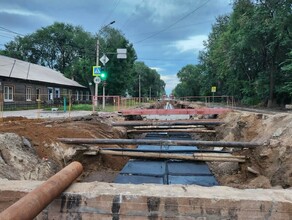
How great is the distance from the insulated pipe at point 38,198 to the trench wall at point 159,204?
196mm

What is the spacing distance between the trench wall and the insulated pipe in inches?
7.7

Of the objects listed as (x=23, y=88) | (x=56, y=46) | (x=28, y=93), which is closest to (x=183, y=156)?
(x=23, y=88)

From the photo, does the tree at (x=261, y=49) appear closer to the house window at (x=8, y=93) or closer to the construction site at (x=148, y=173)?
the construction site at (x=148, y=173)

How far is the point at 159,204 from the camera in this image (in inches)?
139

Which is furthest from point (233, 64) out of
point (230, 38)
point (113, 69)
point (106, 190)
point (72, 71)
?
point (106, 190)

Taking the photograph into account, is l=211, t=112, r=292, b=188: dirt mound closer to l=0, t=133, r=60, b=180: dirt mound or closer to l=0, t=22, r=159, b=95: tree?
l=0, t=133, r=60, b=180: dirt mound

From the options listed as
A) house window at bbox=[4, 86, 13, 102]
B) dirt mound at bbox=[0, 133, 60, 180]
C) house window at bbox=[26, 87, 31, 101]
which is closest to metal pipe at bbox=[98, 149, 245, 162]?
dirt mound at bbox=[0, 133, 60, 180]

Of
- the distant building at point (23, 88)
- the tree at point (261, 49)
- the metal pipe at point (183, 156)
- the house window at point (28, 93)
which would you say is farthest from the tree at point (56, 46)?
the metal pipe at point (183, 156)

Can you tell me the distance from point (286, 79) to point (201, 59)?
127ft

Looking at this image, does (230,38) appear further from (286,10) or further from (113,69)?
(113,69)

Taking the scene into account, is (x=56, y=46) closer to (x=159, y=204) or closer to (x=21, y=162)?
(x=21, y=162)

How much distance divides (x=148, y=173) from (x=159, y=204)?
4059mm

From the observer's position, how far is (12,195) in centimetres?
362

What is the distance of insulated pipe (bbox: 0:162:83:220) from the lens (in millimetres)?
2498
